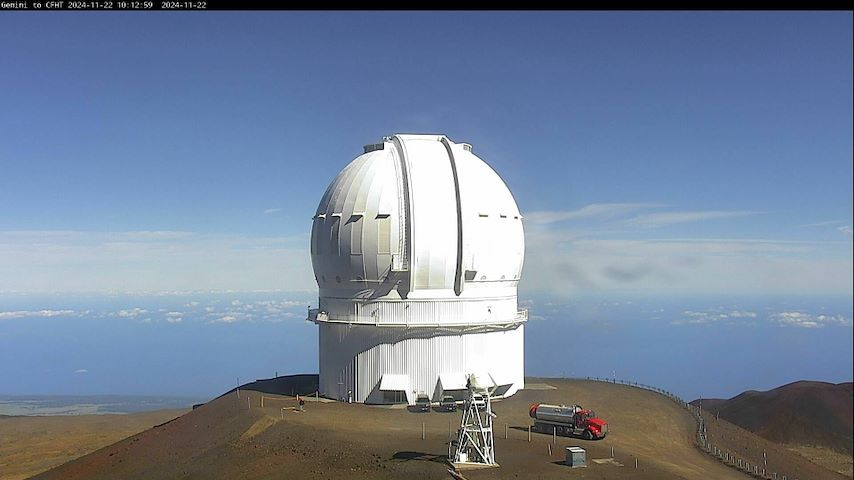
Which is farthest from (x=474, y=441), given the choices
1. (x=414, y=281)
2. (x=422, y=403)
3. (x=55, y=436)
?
(x=55, y=436)

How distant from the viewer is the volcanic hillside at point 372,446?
27.2 m

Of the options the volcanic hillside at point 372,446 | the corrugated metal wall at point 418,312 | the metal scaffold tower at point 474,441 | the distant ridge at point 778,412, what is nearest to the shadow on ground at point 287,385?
the volcanic hillside at point 372,446

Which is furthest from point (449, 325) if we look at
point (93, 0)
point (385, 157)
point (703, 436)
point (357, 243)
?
point (93, 0)

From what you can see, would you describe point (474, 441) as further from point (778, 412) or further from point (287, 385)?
point (778, 412)

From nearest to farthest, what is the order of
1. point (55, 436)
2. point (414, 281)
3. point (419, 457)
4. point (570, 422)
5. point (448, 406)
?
point (419, 457) < point (570, 422) < point (448, 406) < point (414, 281) < point (55, 436)

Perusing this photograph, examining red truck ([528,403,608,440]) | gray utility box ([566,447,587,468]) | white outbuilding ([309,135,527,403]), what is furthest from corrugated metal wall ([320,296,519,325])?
gray utility box ([566,447,587,468])

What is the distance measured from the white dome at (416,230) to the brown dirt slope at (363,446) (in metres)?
7.01

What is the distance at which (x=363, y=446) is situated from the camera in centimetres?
2959

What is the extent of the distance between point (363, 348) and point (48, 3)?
27786 mm

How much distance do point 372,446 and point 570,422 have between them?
9.44m

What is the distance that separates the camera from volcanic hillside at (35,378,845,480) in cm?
2722

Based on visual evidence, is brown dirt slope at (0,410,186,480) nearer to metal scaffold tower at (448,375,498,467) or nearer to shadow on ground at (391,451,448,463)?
shadow on ground at (391,451,448,463)

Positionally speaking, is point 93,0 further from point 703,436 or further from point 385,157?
point 703,436

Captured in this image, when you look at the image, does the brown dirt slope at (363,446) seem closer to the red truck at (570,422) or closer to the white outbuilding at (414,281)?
the red truck at (570,422)
